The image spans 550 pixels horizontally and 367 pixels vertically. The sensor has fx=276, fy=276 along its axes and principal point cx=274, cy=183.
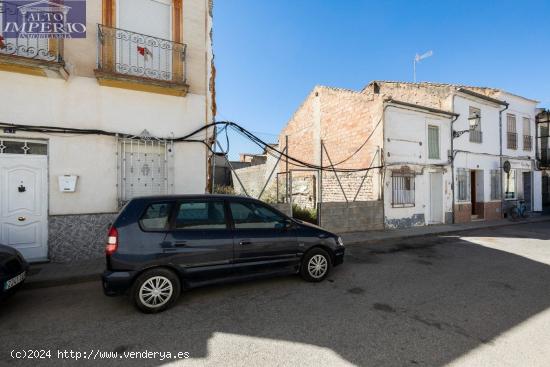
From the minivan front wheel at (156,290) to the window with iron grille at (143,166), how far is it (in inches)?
126

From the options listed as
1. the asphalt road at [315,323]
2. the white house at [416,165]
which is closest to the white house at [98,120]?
the asphalt road at [315,323]

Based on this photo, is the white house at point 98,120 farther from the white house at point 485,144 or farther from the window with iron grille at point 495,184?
the window with iron grille at point 495,184

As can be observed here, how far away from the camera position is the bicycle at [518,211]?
1389 cm

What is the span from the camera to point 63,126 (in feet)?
19.3

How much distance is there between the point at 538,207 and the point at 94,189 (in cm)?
2181

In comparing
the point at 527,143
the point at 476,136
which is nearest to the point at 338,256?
the point at 476,136

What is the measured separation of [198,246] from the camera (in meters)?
4.04

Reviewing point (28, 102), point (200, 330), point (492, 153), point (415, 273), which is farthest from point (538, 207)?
point (28, 102)

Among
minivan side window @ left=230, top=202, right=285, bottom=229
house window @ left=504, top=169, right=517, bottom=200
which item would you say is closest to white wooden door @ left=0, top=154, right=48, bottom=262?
minivan side window @ left=230, top=202, right=285, bottom=229

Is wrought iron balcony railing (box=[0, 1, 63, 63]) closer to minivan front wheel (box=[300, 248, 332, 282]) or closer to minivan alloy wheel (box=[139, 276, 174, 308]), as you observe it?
minivan alloy wheel (box=[139, 276, 174, 308])

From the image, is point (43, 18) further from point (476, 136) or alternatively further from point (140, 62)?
point (476, 136)

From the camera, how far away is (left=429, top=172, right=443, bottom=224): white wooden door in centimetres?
1208

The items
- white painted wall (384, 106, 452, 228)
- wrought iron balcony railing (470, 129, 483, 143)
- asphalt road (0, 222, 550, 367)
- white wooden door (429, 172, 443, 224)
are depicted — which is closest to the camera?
asphalt road (0, 222, 550, 367)

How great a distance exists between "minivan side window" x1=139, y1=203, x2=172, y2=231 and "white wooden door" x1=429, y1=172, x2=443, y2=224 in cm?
1160
